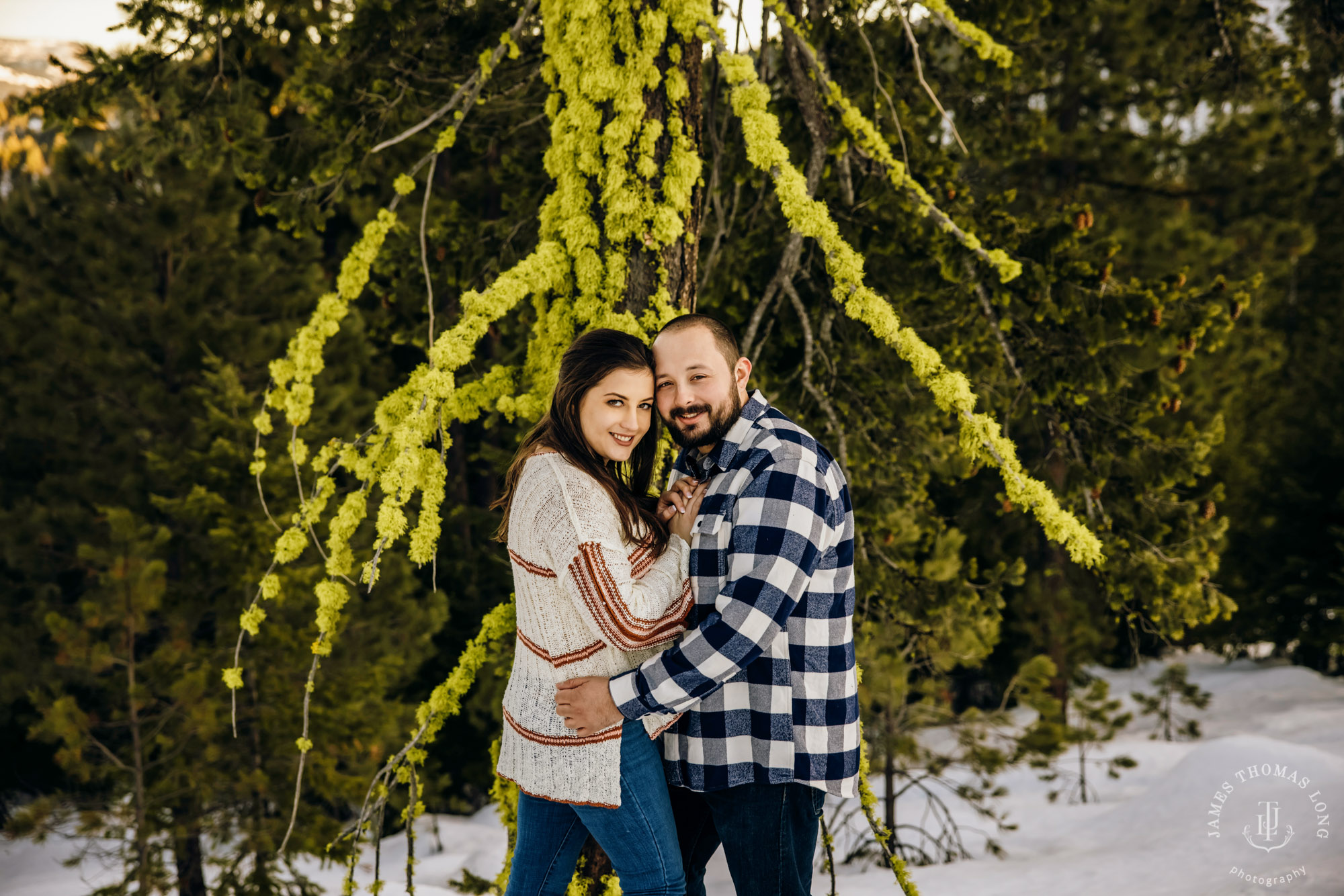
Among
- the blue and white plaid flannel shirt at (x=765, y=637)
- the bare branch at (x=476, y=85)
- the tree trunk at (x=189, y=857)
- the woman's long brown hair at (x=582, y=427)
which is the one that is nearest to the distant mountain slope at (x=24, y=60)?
the bare branch at (x=476, y=85)

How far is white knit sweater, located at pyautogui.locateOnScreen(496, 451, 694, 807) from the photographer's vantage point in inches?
75.9

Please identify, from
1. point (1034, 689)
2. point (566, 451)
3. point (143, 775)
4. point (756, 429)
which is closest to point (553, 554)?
point (566, 451)

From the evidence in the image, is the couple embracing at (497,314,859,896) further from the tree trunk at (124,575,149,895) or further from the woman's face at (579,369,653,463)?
the tree trunk at (124,575,149,895)

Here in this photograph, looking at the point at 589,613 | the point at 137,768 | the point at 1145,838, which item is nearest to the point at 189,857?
the point at 137,768

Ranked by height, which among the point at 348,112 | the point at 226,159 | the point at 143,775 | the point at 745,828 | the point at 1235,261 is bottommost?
the point at 143,775

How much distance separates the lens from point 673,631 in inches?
81.5

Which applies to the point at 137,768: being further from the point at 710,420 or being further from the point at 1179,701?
the point at 1179,701

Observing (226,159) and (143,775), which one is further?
(226,159)

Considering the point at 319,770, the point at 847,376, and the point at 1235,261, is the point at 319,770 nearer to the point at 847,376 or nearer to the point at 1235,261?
the point at 847,376

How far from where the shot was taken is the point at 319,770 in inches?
345

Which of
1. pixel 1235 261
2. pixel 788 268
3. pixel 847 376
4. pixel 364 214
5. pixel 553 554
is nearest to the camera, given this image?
pixel 553 554

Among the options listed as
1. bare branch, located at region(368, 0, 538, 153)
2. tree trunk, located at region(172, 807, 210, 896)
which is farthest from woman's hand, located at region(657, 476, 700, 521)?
tree trunk, located at region(172, 807, 210, 896)

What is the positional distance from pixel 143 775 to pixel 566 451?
32.1 feet

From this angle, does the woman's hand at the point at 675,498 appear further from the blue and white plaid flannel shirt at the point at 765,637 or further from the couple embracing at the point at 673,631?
the blue and white plaid flannel shirt at the point at 765,637
